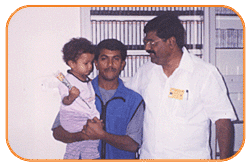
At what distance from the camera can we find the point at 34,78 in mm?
1624

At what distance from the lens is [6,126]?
5.27 feet

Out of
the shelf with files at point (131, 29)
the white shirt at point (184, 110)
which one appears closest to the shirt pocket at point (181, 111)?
the white shirt at point (184, 110)

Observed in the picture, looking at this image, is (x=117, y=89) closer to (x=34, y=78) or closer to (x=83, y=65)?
(x=83, y=65)

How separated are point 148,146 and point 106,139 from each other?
1.00ft

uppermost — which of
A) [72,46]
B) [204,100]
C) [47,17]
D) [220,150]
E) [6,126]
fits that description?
[47,17]

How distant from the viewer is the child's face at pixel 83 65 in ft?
4.92

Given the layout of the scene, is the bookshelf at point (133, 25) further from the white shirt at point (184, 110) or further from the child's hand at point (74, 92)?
the child's hand at point (74, 92)

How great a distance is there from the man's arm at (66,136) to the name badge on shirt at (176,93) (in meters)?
0.64

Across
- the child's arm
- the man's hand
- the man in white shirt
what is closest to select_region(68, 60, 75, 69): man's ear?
the child's arm

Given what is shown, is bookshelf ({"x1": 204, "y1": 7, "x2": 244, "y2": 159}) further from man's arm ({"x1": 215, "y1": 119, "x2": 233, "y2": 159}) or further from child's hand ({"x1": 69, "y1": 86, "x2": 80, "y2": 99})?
child's hand ({"x1": 69, "y1": 86, "x2": 80, "y2": 99})

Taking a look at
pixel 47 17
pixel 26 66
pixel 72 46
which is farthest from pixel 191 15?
pixel 26 66

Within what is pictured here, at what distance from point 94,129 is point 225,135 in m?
0.88

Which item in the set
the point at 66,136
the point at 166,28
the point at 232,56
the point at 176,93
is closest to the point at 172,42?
the point at 166,28

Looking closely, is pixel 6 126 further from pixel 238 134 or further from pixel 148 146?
pixel 238 134
